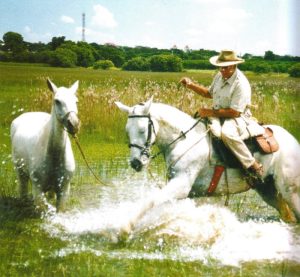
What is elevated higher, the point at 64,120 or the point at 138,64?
the point at 138,64

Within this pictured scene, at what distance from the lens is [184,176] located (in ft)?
21.3

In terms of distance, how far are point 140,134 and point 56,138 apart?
4.00 ft

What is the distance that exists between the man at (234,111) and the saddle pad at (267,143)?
9cm

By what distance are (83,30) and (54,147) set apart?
260cm

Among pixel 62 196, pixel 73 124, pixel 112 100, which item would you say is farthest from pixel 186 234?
pixel 112 100

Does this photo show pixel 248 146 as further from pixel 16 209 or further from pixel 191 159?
pixel 16 209

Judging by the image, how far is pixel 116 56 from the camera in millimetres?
9898

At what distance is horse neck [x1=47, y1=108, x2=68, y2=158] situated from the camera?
22.2 ft

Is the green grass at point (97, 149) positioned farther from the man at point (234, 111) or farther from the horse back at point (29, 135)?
the man at point (234, 111)

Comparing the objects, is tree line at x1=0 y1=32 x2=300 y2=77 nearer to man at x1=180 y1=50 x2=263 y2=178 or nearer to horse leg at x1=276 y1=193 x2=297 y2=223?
man at x1=180 y1=50 x2=263 y2=178

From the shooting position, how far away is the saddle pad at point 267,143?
6.74m

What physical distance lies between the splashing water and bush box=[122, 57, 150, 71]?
347cm

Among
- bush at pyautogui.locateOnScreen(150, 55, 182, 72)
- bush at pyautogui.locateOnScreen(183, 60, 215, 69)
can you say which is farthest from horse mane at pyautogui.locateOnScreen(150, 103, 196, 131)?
bush at pyautogui.locateOnScreen(183, 60, 215, 69)

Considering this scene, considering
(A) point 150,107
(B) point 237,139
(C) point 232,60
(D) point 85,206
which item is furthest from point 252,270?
(D) point 85,206
